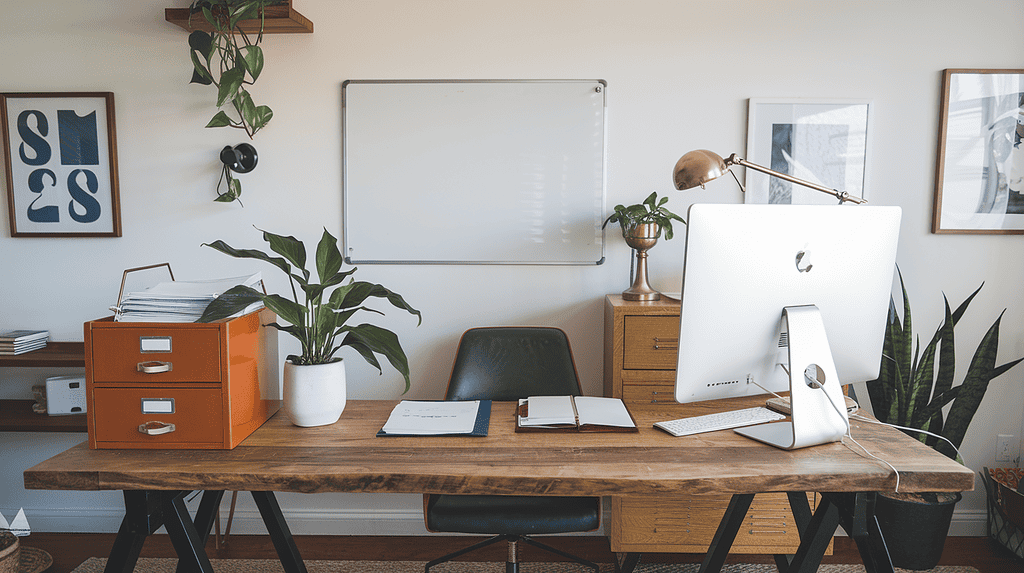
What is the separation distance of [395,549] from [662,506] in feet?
3.83

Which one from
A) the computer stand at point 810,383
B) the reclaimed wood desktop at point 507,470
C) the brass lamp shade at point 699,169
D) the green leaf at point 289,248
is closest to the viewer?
the reclaimed wood desktop at point 507,470

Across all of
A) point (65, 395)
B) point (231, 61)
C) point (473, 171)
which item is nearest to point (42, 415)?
point (65, 395)

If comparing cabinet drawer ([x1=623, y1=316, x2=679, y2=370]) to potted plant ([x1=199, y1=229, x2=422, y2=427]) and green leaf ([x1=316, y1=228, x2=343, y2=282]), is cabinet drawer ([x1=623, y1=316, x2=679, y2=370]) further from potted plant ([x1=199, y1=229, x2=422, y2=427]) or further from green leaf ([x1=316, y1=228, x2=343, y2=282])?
green leaf ([x1=316, y1=228, x2=343, y2=282])

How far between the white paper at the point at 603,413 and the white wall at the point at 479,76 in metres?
0.92

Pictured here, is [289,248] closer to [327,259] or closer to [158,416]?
[327,259]

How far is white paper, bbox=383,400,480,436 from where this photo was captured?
159 cm

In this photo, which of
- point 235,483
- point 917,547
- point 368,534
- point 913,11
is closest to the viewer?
point 235,483

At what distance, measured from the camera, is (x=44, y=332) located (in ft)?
8.99

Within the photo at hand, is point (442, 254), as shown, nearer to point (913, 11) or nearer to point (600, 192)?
point (600, 192)

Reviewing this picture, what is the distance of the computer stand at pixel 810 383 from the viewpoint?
4.74ft

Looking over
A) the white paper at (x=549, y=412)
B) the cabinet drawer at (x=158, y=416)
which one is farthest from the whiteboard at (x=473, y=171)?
the cabinet drawer at (x=158, y=416)

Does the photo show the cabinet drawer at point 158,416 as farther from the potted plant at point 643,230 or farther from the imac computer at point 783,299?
the potted plant at point 643,230

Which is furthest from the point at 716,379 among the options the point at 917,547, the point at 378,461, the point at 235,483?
the point at 917,547

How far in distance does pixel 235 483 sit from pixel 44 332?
208 centimetres
